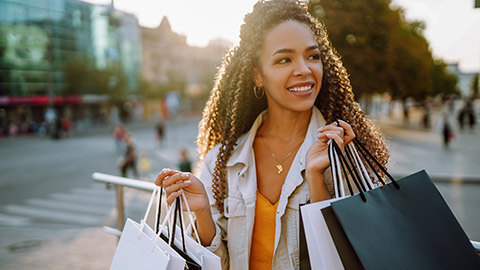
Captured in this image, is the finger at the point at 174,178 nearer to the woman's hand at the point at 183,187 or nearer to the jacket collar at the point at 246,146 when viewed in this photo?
the woman's hand at the point at 183,187

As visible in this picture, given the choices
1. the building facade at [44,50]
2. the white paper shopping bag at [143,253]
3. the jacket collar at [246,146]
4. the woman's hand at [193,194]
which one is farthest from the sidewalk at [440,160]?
the building facade at [44,50]

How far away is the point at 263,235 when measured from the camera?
1936mm

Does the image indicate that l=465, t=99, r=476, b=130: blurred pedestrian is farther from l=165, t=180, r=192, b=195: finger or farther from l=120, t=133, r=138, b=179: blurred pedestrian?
l=165, t=180, r=192, b=195: finger

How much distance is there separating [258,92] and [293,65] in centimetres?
46

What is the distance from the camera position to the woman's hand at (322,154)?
4.82 ft

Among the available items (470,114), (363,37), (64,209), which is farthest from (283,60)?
(470,114)

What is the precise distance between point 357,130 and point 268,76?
19.9 inches

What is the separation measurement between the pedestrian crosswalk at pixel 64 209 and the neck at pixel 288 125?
6.60m

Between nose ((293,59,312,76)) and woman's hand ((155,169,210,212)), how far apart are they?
2.28ft

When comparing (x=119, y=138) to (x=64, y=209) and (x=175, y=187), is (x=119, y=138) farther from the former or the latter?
(x=175, y=187)

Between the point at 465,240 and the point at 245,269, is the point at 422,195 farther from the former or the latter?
the point at 245,269

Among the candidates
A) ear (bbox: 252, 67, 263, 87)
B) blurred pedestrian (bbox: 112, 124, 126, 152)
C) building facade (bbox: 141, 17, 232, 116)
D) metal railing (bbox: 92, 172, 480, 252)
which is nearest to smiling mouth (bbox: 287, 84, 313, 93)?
ear (bbox: 252, 67, 263, 87)

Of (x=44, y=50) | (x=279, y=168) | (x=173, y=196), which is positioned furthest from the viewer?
(x=44, y=50)

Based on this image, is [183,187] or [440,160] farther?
[440,160]
